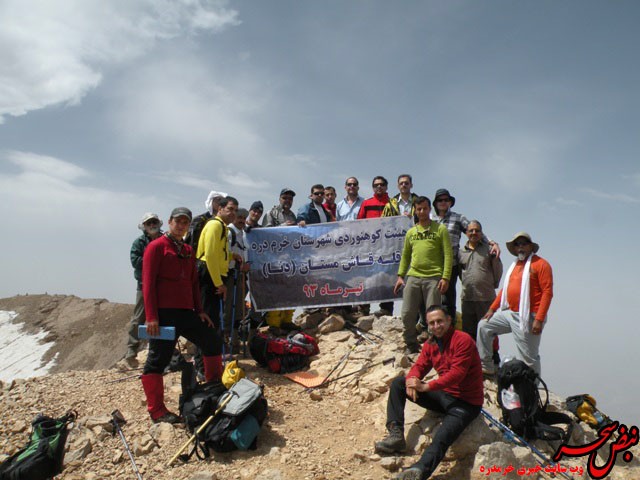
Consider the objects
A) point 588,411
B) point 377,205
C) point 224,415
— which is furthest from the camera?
point 377,205

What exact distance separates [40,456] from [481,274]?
6.76m

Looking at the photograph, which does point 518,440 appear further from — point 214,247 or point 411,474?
point 214,247

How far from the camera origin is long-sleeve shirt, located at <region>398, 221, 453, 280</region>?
21.5 feet

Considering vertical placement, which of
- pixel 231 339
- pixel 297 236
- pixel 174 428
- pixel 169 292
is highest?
pixel 297 236

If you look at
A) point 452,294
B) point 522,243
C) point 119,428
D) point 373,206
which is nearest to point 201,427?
point 119,428

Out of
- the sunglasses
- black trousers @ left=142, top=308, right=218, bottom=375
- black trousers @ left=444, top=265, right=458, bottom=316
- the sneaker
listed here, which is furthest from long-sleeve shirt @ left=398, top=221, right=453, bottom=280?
the sneaker

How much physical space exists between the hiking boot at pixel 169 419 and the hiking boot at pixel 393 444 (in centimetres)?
260

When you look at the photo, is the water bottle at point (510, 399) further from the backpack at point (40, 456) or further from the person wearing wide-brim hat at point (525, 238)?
the backpack at point (40, 456)

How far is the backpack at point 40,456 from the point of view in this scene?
3.99 meters

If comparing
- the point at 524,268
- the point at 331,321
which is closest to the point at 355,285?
the point at 331,321

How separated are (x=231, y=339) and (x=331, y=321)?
2.32m

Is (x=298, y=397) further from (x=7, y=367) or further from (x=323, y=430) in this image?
(x=7, y=367)

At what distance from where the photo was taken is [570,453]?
4.92 meters

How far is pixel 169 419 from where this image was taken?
5105 mm
